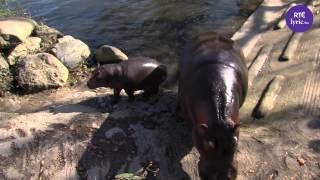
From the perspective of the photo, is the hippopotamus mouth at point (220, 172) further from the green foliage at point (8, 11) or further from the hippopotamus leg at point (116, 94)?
the green foliage at point (8, 11)

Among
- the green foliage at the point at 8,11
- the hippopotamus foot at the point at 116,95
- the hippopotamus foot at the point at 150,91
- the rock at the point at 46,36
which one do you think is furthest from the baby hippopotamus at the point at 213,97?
the green foliage at the point at 8,11

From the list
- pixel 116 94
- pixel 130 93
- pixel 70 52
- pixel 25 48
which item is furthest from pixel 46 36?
pixel 130 93

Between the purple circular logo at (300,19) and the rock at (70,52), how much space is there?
12.8ft

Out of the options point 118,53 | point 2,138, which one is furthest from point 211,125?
point 118,53

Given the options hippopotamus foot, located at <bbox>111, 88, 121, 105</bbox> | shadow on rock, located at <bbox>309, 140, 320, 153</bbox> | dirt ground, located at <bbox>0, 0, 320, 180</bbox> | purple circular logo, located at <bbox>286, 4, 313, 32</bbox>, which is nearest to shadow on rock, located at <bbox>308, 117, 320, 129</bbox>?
dirt ground, located at <bbox>0, 0, 320, 180</bbox>

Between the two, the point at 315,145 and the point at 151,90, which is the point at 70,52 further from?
the point at 315,145

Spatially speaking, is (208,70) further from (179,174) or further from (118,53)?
(118,53)

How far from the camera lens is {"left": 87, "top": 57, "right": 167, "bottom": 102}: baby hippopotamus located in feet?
23.1

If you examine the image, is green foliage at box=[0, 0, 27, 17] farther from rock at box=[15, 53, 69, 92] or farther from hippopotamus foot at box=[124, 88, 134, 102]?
hippopotamus foot at box=[124, 88, 134, 102]

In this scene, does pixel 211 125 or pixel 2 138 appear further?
pixel 2 138

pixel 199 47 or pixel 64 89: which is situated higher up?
pixel 199 47

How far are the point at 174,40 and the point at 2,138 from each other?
5.22 m

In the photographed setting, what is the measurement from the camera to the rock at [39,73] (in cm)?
815

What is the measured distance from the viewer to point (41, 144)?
5746mm
